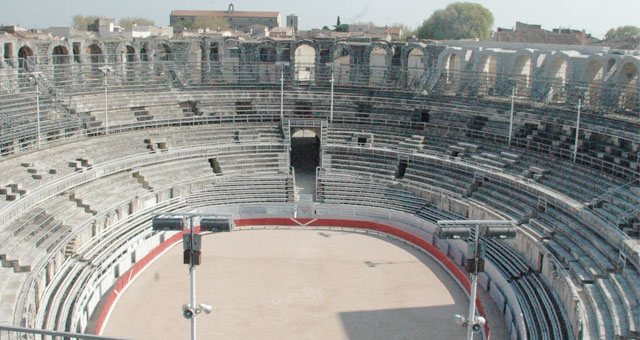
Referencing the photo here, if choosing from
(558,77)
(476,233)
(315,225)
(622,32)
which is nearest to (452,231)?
(476,233)

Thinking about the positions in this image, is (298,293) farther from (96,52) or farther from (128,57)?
(128,57)

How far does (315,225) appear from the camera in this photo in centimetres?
3088

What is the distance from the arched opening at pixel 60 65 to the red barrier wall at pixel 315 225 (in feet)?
39.5

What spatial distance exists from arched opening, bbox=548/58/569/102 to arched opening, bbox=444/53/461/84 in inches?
198

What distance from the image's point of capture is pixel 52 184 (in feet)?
83.5

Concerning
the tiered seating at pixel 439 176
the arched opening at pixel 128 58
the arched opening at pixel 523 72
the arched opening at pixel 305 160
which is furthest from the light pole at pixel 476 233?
the arched opening at pixel 128 58

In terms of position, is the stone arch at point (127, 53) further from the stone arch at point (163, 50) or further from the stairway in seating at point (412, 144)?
the stairway in seating at point (412, 144)

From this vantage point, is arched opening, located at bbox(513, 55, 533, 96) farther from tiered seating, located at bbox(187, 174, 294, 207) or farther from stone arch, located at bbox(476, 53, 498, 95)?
tiered seating, located at bbox(187, 174, 294, 207)

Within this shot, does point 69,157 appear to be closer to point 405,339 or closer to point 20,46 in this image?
point 20,46

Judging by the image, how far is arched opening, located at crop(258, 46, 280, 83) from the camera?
40103 mm

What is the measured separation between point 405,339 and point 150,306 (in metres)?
8.19

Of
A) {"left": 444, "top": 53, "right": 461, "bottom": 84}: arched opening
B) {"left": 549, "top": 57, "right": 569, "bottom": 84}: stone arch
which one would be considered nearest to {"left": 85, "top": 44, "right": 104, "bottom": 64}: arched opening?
{"left": 444, "top": 53, "right": 461, "bottom": 84}: arched opening

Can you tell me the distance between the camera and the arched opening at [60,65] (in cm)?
3425

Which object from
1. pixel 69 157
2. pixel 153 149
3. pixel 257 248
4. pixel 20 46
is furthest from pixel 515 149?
pixel 20 46
